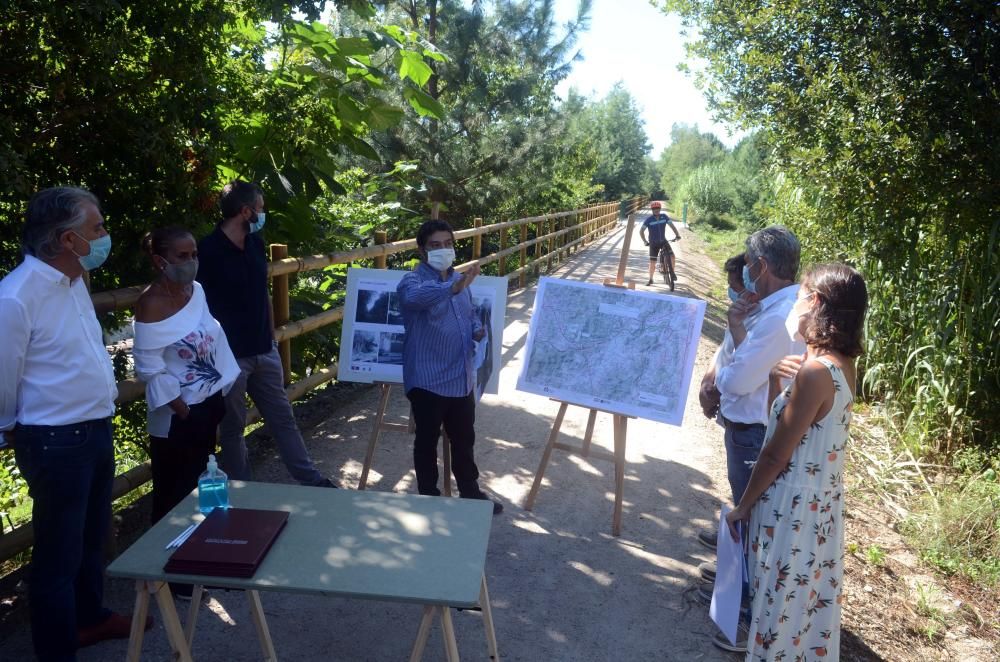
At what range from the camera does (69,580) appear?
2654 mm

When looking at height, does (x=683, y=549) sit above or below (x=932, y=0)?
below

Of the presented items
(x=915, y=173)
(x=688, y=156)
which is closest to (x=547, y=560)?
(x=915, y=173)

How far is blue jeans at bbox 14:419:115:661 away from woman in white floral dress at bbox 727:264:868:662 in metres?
2.50

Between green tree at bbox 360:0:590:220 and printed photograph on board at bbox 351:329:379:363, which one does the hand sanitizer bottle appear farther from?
green tree at bbox 360:0:590:220

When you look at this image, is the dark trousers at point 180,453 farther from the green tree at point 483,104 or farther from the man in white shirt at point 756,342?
the green tree at point 483,104

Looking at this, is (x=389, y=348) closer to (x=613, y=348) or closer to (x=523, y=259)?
(x=613, y=348)

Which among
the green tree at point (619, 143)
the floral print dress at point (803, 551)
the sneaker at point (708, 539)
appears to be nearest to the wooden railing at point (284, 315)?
the floral print dress at point (803, 551)

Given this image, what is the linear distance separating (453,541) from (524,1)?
13.6 m

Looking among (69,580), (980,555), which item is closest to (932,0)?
(980,555)

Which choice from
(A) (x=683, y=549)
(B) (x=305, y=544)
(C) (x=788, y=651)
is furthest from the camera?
(A) (x=683, y=549)

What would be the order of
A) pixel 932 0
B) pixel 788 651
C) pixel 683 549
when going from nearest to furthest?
pixel 788 651
pixel 683 549
pixel 932 0

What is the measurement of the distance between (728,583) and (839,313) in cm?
123

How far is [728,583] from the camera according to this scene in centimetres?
307

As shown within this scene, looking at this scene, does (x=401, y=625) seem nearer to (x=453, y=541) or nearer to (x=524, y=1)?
(x=453, y=541)
